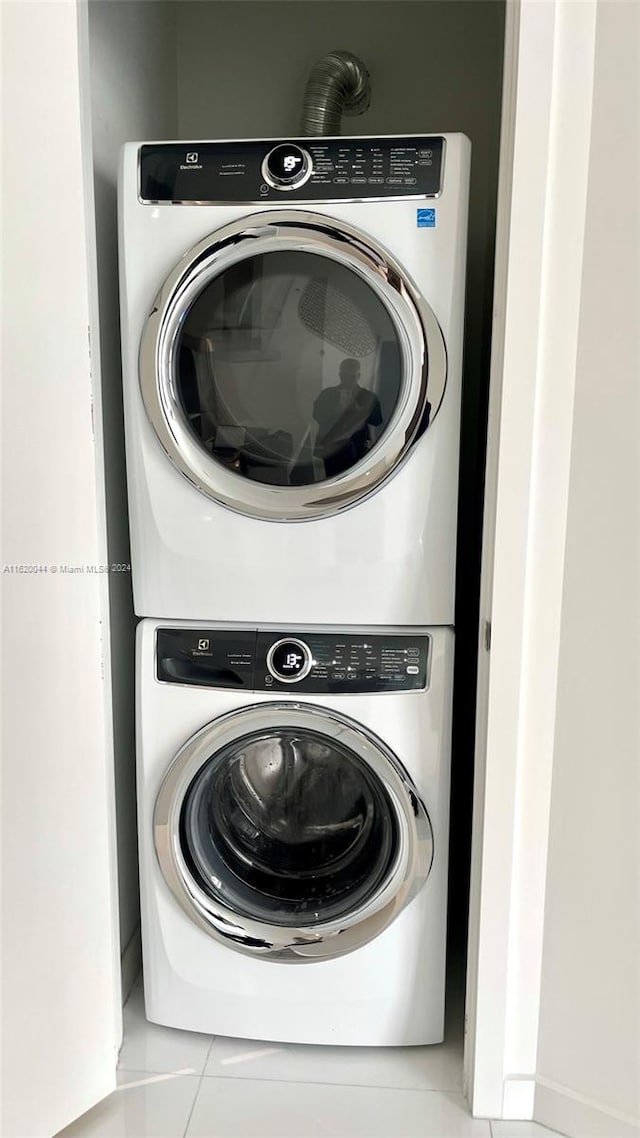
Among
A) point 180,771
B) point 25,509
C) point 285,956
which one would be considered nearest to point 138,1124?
point 285,956

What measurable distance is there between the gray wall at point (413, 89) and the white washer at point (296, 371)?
1.62 feet

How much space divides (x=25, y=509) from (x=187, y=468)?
299 mm

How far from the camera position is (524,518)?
133cm

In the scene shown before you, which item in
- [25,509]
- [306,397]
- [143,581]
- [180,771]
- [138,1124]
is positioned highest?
[306,397]

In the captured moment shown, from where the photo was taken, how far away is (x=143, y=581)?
1523 millimetres

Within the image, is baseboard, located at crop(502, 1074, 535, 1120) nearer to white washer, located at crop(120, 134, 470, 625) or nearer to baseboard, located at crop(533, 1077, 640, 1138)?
baseboard, located at crop(533, 1077, 640, 1138)

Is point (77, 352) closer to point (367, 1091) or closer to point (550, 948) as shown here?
point (550, 948)

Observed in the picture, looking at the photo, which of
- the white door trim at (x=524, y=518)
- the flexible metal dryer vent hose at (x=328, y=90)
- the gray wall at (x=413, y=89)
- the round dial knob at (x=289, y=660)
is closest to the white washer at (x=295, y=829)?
the round dial knob at (x=289, y=660)

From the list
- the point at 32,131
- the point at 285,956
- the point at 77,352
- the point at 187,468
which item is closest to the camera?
the point at 32,131

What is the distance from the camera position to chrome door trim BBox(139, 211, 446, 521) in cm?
138

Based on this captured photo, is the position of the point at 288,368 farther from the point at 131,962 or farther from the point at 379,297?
the point at 131,962

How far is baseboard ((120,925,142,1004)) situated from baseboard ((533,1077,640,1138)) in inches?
31.9

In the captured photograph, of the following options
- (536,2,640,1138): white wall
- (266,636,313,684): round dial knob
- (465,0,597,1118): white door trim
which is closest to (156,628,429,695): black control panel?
(266,636,313,684): round dial knob

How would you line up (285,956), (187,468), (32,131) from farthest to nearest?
1. (285,956)
2. (187,468)
3. (32,131)
